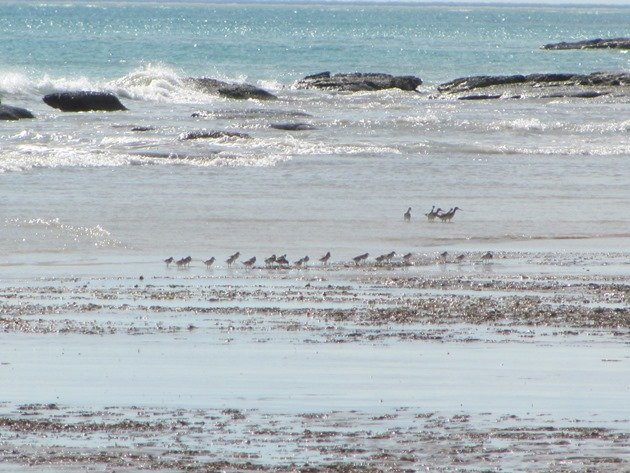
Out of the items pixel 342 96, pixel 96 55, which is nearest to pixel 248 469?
pixel 342 96

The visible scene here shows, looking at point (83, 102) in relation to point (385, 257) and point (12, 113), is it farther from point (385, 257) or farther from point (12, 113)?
point (385, 257)

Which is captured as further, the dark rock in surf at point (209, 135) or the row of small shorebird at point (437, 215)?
the dark rock in surf at point (209, 135)

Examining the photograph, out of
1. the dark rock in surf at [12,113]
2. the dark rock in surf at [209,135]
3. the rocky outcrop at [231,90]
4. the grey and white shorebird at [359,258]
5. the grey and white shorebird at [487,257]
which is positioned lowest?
the grey and white shorebird at [359,258]

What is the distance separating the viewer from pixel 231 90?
44.6 meters

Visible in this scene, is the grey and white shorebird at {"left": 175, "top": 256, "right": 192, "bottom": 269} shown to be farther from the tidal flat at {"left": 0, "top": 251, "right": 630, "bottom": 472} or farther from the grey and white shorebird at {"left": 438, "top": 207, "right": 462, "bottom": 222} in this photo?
the grey and white shorebird at {"left": 438, "top": 207, "right": 462, "bottom": 222}

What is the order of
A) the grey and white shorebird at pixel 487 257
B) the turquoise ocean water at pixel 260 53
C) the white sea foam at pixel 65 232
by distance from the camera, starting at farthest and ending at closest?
the turquoise ocean water at pixel 260 53, the white sea foam at pixel 65 232, the grey and white shorebird at pixel 487 257

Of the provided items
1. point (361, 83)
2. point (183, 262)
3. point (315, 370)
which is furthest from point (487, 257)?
point (361, 83)

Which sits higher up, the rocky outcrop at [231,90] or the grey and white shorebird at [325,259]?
the rocky outcrop at [231,90]

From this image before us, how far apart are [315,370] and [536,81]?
4227cm

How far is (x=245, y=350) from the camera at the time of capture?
9.42 meters

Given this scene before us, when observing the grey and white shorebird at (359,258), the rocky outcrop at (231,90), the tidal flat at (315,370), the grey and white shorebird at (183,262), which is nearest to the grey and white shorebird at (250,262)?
the tidal flat at (315,370)

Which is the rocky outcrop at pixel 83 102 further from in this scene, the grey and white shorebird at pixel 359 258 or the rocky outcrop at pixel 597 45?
the rocky outcrop at pixel 597 45

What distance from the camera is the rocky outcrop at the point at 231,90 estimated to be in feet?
143

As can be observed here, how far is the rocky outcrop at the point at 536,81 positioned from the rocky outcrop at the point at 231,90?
7898mm
